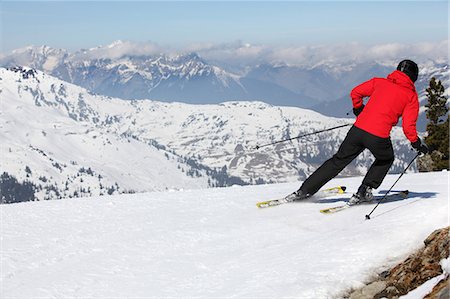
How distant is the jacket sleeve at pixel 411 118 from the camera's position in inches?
362

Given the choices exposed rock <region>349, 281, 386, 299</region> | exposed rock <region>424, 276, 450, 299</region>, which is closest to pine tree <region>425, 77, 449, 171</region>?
exposed rock <region>349, 281, 386, 299</region>

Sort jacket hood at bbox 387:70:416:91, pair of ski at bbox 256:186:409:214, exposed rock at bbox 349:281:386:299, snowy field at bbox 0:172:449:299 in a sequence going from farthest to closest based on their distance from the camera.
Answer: pair of ski at bbox 256:186:409:214 → jacket hood at bbox 387:70:416:91 → snowy field at bbox 0:172:449:299 → exposed rock at bbox 349:281:386:299

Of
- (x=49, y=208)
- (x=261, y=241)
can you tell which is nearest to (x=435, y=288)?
(x=261, y=241)

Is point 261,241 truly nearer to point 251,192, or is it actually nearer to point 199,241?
point 199,241

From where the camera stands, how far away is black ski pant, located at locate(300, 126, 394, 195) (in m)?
9.78

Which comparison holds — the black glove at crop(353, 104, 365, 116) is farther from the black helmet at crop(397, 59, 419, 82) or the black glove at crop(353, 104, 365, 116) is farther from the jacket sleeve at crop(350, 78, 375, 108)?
the black helmet at crop(397, 59, 419, 82)

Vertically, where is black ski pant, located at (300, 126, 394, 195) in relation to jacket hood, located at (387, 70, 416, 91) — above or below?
below

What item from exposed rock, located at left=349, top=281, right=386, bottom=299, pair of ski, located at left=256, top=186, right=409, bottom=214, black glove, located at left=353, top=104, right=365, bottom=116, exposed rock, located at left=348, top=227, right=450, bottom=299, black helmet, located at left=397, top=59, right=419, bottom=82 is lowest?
exposed rock, located at left=349, top=281, right=386, bottom=299

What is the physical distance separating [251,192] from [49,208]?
18.1 feet

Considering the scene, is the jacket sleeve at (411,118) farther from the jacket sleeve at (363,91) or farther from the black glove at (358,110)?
the black glove at (358,110)

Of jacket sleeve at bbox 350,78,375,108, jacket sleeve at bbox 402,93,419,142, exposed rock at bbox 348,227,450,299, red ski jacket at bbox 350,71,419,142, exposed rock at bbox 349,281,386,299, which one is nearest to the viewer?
exposed rock at bbox 348,227,450,299

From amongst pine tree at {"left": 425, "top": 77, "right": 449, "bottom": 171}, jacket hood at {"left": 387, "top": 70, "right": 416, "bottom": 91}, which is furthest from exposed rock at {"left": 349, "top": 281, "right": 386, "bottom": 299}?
pine tree at {"left": 425, "top": 77, "right": 449, "bottom": 171}

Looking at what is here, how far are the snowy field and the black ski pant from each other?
0.59 m

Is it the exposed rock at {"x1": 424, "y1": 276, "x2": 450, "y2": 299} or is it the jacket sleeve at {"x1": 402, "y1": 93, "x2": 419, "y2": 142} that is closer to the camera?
the exposed rock at {"x1": 424, "y1": 276, "x2": 450, "y2": 299}
